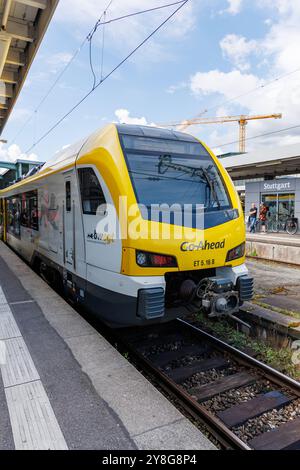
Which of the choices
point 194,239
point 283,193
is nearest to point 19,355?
point 194,239

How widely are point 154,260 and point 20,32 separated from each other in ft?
24.2

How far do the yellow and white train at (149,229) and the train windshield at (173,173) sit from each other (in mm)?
14

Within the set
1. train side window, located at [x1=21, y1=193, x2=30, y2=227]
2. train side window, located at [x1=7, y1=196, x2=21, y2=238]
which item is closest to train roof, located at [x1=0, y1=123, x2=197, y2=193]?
train side window, located at [x1=21, y1=193, x2=30, y2=227]

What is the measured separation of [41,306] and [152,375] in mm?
2332

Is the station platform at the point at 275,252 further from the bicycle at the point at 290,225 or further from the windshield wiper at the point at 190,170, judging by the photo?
the bicycle at the point at 290,225

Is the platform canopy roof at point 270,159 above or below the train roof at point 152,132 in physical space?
above

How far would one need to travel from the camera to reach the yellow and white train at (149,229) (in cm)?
371

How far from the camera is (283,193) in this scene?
19688 mm

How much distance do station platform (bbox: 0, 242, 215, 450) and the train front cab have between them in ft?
1.93

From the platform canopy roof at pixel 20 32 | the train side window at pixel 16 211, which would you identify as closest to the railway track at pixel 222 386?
the train side window at pixel 16 211

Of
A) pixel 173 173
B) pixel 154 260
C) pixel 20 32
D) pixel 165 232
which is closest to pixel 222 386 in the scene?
pixel 154 260

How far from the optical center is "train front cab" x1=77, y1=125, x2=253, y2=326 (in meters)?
3.69

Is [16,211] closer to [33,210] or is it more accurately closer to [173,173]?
[33,210]
